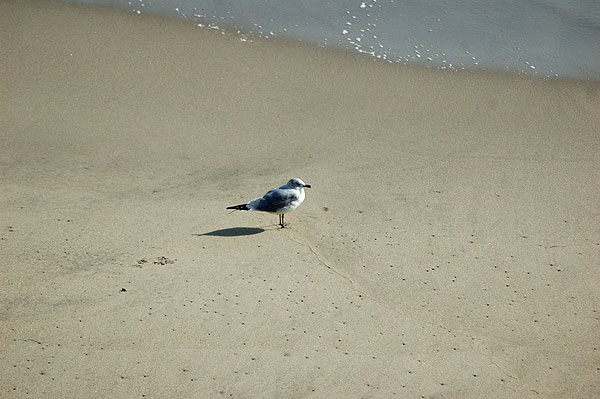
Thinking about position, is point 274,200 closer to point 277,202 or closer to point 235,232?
point 277,202

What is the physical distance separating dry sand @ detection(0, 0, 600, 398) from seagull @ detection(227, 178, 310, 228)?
0.19 m

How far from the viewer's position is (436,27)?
9719 millimetres

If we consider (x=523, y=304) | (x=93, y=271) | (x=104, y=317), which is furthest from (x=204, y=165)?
(x=523, y=304)

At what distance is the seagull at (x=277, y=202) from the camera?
5.95 metres

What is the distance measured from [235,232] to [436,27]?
16.4 ft

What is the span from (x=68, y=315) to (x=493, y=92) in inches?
216

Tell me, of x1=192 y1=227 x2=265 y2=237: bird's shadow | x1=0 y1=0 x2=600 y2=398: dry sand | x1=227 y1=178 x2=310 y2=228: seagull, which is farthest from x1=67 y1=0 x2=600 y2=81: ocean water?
x1=192 y1=227 x2=265 y2=237: bird's shadow

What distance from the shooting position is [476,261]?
569cm

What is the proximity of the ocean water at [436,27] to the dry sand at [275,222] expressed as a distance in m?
0.35

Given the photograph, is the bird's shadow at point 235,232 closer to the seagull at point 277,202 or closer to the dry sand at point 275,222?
Answer: the dry sand at point 275,222

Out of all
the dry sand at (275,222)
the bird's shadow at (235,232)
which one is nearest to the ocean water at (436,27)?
the dry sand at (275,222)

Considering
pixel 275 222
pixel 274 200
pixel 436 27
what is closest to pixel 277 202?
pixel 274 200

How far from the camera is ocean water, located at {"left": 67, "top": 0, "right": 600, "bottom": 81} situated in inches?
358

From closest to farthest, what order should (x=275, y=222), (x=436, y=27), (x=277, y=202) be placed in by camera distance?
(x=277, y=202) → (x=275, y=222) → (x=436, y=27)
